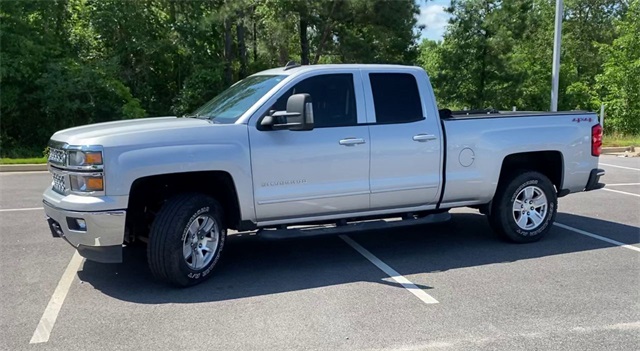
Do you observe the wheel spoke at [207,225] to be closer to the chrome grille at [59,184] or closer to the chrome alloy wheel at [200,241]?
the chrome alloy wheel at [200,241]

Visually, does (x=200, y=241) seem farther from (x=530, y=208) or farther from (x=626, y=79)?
(x=626, y=79)

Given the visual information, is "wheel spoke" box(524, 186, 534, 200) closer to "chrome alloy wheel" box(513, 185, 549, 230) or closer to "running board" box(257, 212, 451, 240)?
"chrome alloy wheel" box(513, 185, 549, 230)

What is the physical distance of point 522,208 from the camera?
22.5 feet

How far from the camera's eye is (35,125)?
1978 centimetres

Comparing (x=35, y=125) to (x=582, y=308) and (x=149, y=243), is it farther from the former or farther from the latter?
(x=582, y=308)

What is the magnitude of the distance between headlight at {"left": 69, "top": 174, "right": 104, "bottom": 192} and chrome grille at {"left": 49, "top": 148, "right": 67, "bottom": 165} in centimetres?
21

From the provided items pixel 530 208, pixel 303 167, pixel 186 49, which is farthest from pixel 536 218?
pixel 186 49

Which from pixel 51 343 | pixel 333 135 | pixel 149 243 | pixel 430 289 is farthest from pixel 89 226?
pixel 430 289

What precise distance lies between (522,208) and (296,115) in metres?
3.19

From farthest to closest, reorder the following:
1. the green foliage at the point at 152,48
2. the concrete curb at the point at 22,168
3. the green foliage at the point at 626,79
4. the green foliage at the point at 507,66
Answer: the green foliage at the point at 507,66 < the green foliage at the point at 626,79 < the green foliage at the point at 152,48 < the concrete curb at the point at 22,168

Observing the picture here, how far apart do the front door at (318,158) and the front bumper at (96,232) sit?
128cm

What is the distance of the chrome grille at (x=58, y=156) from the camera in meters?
5.16

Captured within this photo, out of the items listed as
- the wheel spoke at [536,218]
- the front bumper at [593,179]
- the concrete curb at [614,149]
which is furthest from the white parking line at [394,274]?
the concrete curb at [614,149]

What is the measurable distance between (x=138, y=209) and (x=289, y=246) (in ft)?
6.55
